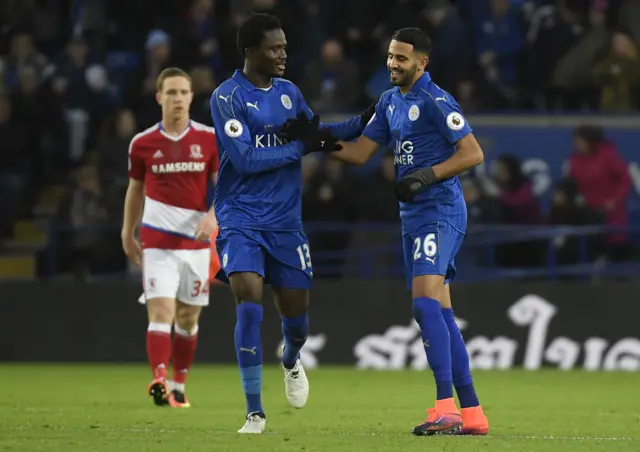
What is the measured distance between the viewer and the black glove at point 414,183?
8180mm

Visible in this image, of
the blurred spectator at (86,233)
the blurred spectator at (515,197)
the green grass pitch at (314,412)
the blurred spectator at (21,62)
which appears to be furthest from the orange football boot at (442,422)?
the blurred spectator at (21,62)

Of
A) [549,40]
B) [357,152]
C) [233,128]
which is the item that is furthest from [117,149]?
[233,128]

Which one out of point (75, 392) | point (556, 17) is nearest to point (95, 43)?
point (556, 17)

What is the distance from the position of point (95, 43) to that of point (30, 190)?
2.47 metres

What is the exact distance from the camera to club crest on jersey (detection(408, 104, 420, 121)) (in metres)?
8.47

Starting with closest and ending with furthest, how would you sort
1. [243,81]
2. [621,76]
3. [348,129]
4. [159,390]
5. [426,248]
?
[426,248], [243,81], [348,129], [159,390], [621,76]

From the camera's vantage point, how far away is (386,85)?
18000mm

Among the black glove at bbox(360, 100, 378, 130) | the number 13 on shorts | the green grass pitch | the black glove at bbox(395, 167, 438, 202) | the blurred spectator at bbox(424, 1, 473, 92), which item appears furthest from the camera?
the blurred spectator at bbox(424, 1, 473, 92)

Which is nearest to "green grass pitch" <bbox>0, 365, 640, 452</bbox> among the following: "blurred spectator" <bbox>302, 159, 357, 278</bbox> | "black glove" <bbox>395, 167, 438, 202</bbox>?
"black glove" <bbox>395, 167, 438, 202</bbox>

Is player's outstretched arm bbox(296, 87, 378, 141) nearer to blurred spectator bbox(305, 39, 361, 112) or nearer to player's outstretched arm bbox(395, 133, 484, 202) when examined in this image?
player's outstretched arm bbox(395, 133, 484, 202)

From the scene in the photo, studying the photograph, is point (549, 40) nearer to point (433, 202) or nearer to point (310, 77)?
point (310, 77)

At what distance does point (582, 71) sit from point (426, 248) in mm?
10116

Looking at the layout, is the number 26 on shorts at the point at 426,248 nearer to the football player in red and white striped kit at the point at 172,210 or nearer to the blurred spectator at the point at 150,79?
the football player in red and white striped kit at the point at 172,210

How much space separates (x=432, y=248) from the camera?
8312 millimetres
